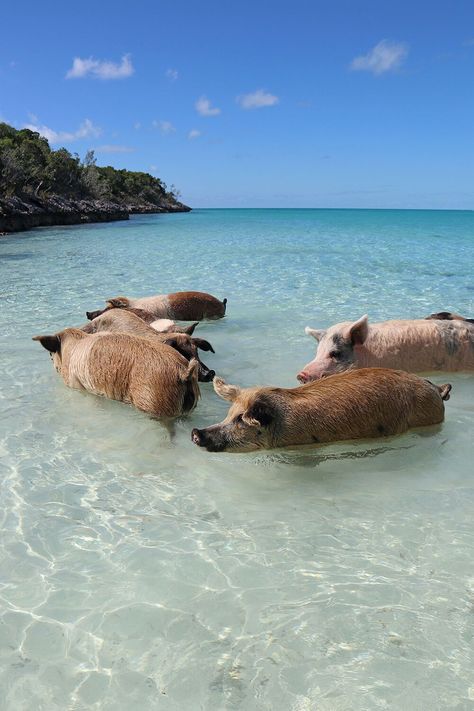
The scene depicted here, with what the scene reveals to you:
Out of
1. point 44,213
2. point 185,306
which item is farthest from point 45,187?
point 185,306

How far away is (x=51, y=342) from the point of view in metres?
6.39

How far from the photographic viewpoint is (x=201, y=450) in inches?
184

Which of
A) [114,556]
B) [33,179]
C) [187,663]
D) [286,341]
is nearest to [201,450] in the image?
[114,556]

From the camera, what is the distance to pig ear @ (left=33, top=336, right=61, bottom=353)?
6321mm

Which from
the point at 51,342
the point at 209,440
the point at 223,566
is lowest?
the point at 223,566

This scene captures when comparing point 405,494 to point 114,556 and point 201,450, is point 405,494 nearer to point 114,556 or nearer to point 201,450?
point 201,450

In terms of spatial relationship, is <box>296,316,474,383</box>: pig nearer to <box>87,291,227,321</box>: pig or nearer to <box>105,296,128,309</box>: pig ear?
<box>105,296,128,309</box>: pig ear

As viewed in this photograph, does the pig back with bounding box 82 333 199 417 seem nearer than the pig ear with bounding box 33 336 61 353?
Yes

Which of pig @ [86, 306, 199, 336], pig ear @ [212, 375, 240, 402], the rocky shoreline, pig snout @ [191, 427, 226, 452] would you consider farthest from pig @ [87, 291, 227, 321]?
the rocky shoreline

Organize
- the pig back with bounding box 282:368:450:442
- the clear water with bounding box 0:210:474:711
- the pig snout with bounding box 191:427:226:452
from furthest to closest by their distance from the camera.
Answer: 1. the pig back with bounding box 282:368:450:442
2. the pig snout with bounding box 191:427:226:452
3. the clear water with bounding box 0:210:474:711

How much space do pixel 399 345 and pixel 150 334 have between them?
2733 millimetres

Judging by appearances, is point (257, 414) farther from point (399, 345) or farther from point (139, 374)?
point (399, 345)

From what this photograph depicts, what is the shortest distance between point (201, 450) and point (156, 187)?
4714 inches

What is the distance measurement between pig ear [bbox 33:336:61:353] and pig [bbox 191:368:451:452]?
2.60 metres
